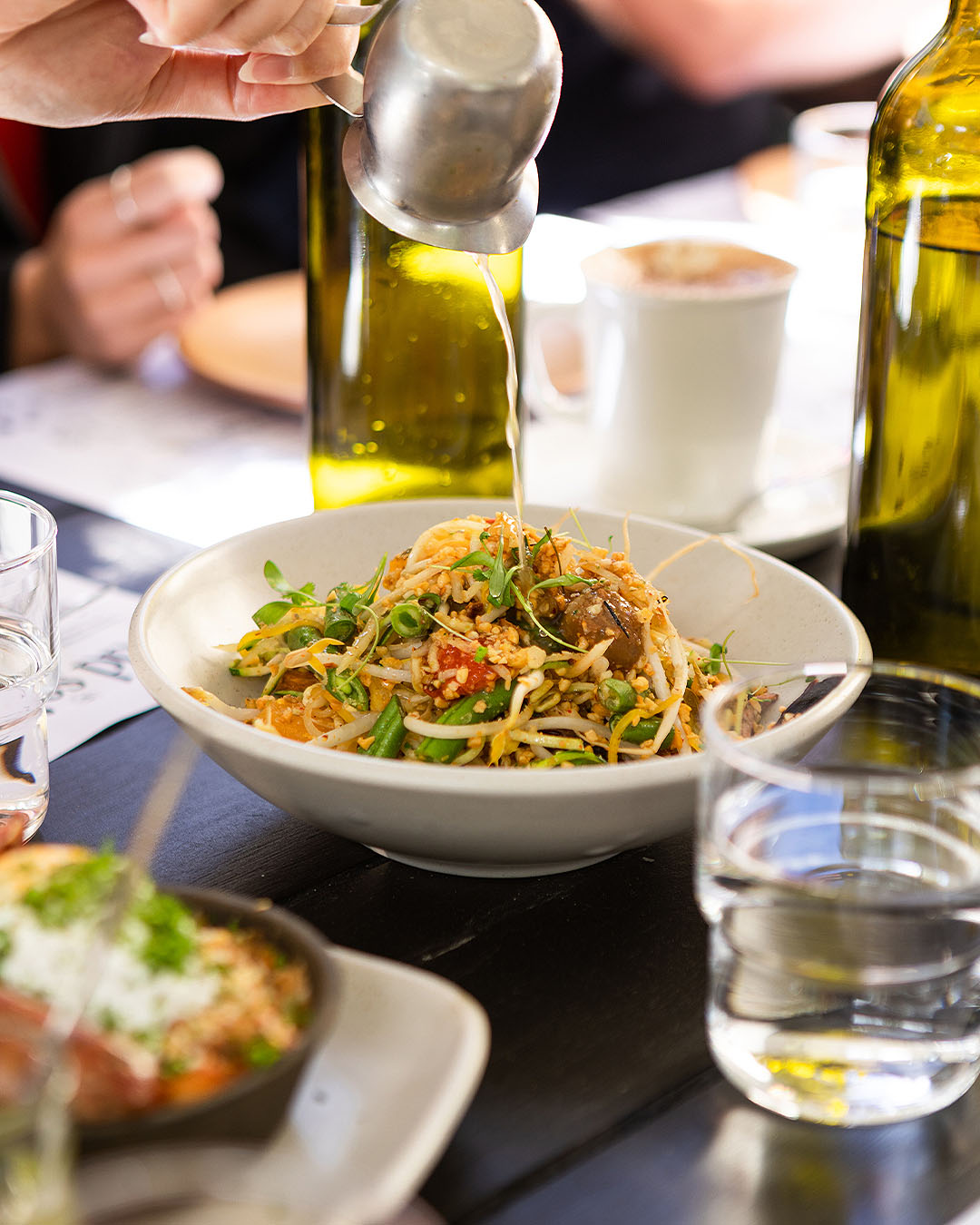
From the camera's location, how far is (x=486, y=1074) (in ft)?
2.53

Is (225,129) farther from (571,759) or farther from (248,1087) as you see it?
(248,1087)

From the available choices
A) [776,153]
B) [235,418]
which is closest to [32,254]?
[235,418]

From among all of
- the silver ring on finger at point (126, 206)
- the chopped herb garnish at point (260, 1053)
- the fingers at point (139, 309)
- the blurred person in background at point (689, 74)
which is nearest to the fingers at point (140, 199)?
the silver ring on finger at point (126, 206)

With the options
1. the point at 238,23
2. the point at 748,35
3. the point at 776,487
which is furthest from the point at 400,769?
the point at 748,35

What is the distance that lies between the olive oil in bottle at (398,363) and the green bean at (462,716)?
1.61 ft

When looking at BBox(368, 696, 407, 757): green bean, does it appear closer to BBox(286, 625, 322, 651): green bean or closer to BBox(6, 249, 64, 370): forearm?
BBox(286, 625, 322, 651): green bean

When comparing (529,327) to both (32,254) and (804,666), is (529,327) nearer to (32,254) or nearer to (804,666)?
(804,666)

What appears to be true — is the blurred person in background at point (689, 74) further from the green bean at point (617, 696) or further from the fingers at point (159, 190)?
the green bean at point (617, 696)

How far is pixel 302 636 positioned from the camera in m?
1.11

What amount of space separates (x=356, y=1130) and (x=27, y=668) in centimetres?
52

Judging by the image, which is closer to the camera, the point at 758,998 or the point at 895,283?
the point at 758,998

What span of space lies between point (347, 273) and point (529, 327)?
14.6 inches

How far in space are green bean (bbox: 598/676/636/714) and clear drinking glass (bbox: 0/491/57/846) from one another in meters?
0.41

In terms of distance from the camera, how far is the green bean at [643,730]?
101 centimetres
